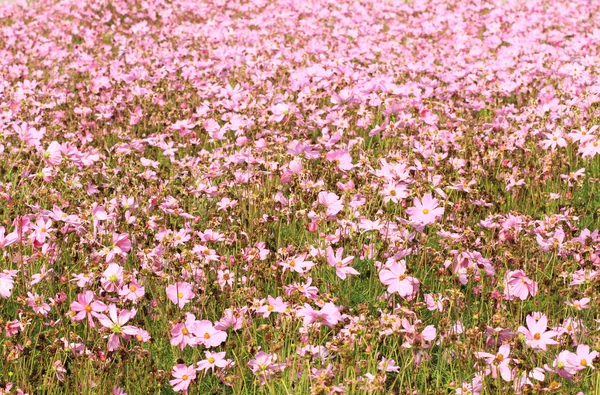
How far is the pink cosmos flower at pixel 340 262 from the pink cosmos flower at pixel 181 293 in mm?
672

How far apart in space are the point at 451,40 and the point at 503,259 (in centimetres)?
768

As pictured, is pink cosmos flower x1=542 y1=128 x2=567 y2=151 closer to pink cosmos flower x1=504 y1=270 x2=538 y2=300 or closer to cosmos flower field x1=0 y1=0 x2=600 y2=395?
cosmos flower field x1=0 y1=0 x2=600 y2=395

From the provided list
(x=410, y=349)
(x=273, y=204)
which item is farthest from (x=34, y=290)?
(x=410, y=349)

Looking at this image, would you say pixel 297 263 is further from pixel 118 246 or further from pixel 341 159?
pixel 341 159

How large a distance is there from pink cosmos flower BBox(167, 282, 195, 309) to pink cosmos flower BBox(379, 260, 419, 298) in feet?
2.89

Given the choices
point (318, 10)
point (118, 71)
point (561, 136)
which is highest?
point (561, 136)

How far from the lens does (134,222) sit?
398 centimetres

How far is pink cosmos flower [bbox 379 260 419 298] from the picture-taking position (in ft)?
10.5

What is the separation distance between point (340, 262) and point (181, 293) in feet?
2.56

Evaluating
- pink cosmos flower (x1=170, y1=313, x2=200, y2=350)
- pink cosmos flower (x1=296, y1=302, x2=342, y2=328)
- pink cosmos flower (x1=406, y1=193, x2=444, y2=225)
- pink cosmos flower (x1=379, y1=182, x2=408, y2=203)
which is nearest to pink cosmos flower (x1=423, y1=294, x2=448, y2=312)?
pink cosmos flower (x1=406, y1=193, x2=444, y2=225)

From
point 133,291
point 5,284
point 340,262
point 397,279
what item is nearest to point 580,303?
point 397,279

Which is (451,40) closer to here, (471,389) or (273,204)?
(273,204)

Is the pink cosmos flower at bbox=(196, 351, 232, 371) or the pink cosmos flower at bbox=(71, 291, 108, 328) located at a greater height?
the pink cosmos flower at bbox=(71, 291, 108, 328)

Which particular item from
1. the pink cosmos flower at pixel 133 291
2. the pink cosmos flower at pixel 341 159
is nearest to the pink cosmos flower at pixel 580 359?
the pink cosmos flower at pixel 133 291
